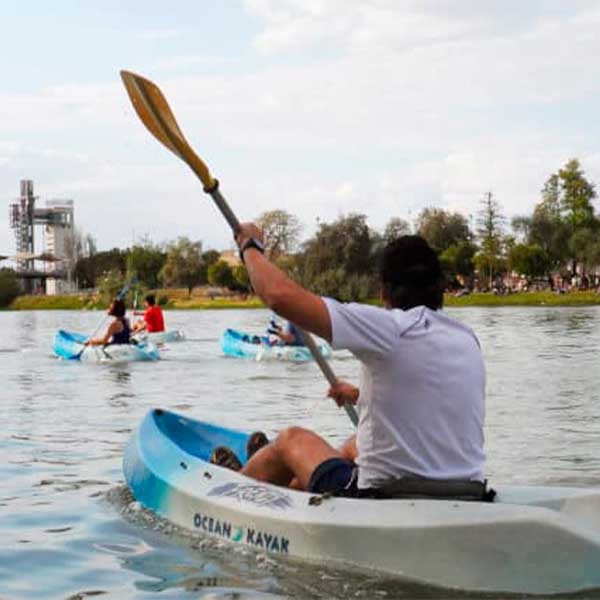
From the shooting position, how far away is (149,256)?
407ft

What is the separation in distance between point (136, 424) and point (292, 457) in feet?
23.6

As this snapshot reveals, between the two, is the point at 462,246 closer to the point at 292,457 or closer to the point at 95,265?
the point at 95,265

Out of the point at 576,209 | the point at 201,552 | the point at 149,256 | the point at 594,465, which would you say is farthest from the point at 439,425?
the point at 149,256

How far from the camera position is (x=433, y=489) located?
5.40 m

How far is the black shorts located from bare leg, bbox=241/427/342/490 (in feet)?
0.15

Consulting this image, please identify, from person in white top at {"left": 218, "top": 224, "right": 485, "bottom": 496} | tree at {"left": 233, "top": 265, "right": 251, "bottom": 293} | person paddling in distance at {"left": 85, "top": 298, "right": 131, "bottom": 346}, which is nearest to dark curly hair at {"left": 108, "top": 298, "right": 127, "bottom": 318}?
person paddling in distance at {"left": 85, "top": 298, "right": 131, "bottom": 346}

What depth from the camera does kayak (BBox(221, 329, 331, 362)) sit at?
23.0 meters

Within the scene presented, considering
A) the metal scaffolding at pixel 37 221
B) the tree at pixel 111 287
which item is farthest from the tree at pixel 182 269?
the metal scaffolding at pixel 37 221

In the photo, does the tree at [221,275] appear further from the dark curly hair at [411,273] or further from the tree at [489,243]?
the dark curly hair at [411,273]

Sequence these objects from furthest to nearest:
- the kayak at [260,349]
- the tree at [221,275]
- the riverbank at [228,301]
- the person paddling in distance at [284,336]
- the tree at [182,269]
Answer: the tree at [182,269] < the tree at [221,275] < the riverbank at [228,301] < the kayak at [260,349] < the person paddling in distance at [284,336]

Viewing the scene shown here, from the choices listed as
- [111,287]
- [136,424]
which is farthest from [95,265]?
[136,424]

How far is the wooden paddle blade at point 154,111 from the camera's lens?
6.68 meters

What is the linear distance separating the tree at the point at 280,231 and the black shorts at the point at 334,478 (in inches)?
3732

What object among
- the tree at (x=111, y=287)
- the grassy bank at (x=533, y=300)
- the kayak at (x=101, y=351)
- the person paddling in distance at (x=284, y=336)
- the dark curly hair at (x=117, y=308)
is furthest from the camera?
the tree at (x=111, y=287)
